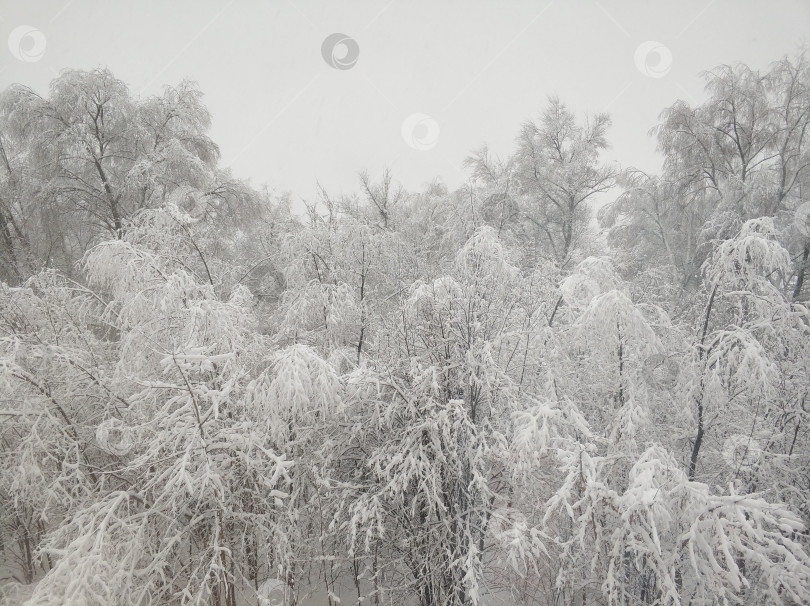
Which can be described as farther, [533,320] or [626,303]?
[533,320]

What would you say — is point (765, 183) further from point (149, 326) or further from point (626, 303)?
point (149, 326)

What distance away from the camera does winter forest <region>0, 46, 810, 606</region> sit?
3734 millimetres

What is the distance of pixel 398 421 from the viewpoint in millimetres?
5250

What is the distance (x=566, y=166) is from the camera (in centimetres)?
1273

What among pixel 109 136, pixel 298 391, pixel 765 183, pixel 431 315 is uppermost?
pixel 109 136

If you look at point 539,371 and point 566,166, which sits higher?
point 566,166

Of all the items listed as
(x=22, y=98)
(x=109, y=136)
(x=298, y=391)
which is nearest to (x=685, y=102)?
(x=298, y=391)

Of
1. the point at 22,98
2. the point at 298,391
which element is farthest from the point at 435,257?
the point at 22,98

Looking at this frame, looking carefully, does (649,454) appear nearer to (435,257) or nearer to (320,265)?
(320,265)

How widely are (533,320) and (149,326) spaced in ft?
18.0

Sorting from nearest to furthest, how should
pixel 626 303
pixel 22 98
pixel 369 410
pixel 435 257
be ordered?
pixel 626 303
pixel 369 410
pixel 22 98
pixel 435 257

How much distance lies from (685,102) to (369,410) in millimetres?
12030

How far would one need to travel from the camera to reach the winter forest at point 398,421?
3.73 m

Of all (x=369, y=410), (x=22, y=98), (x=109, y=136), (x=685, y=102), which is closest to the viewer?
(x=369, y=410)
